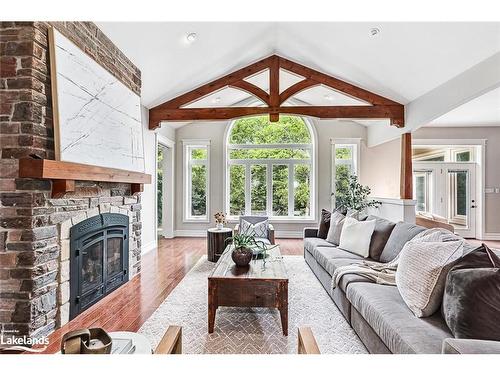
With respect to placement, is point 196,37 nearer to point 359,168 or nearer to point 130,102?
point 130,102

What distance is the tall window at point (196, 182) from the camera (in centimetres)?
734

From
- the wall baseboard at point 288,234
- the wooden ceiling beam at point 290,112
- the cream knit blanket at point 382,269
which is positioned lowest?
the wall baseboard at point 288,234

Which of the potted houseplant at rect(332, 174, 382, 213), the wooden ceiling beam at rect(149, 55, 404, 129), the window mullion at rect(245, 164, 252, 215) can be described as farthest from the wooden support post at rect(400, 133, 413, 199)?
the window mullion at rect(245, 164, 252, 215)

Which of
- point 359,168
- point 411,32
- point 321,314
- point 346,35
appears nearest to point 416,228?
point 321,314

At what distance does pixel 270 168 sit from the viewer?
289 inches

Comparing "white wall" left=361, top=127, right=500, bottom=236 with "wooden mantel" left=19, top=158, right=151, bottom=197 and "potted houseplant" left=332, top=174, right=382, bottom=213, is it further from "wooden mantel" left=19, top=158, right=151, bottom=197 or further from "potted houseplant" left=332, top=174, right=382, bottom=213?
"wooden mantel" left=19, top=158, right=151, bottom=197

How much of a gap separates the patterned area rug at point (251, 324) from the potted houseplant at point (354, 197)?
11.7 ft

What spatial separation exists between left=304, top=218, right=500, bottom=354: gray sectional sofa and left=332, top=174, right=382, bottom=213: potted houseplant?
327 cm

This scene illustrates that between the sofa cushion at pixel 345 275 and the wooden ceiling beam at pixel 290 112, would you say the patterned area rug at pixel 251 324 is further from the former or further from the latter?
the wooden ceiling beam at pixel 290 112

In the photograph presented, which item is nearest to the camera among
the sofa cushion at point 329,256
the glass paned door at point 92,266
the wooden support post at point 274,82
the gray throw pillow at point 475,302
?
the gray throw pillow at point 475,302

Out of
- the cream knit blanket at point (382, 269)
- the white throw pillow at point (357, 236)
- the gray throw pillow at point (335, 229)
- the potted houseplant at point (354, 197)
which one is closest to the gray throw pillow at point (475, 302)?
the cream knit blanket at point (382, 269)

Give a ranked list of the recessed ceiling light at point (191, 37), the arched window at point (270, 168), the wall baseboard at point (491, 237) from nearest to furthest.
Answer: the recessed ceiling light at point (191, 37) < the wall baseboard at point (491, 237) < the arched window at point (270, 168)

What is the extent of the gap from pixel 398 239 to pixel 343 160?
461cm
